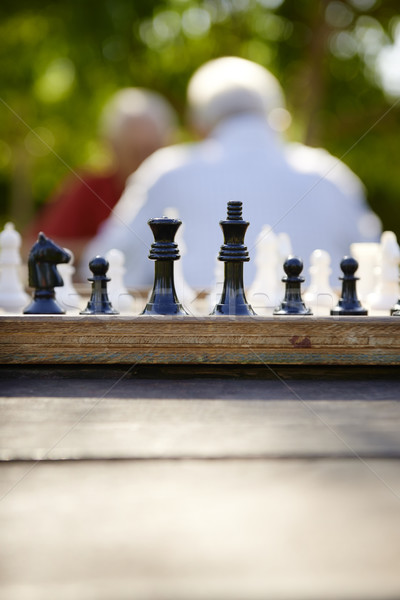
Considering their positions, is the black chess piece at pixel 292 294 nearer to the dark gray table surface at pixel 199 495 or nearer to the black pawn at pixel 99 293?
the black pawn at pixel 99 293

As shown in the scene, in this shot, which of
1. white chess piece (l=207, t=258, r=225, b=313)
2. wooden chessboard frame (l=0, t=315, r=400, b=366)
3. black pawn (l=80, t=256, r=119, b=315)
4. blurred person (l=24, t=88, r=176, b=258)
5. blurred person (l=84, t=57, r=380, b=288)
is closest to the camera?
wooden chessboard frame (l=0, t=315, r=400, b=366)

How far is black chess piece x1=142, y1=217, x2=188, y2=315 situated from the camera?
4.45ft

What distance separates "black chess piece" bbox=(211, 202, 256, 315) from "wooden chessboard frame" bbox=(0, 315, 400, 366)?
19 centimetres

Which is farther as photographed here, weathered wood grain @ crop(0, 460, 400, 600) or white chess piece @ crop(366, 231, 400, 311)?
white chess piece @ crop(366, 231, 400, 311)

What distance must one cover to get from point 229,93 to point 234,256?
1.79 m

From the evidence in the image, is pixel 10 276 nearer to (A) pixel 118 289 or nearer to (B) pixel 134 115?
(A) pixel 118 289

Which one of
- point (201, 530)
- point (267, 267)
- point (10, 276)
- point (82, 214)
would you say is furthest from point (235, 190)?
point (201, 530)

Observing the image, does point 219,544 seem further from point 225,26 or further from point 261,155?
point 225,26

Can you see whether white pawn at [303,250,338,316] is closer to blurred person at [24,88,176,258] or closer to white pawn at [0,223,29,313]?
white pawn at [0,223,29,313]

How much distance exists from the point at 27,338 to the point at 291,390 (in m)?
0.43

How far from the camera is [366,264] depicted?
2.16 meters

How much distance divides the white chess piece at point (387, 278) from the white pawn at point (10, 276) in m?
0.83

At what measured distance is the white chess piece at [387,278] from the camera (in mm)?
1732

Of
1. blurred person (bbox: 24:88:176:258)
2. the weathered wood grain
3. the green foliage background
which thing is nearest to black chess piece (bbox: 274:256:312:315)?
the weathered wood grain
